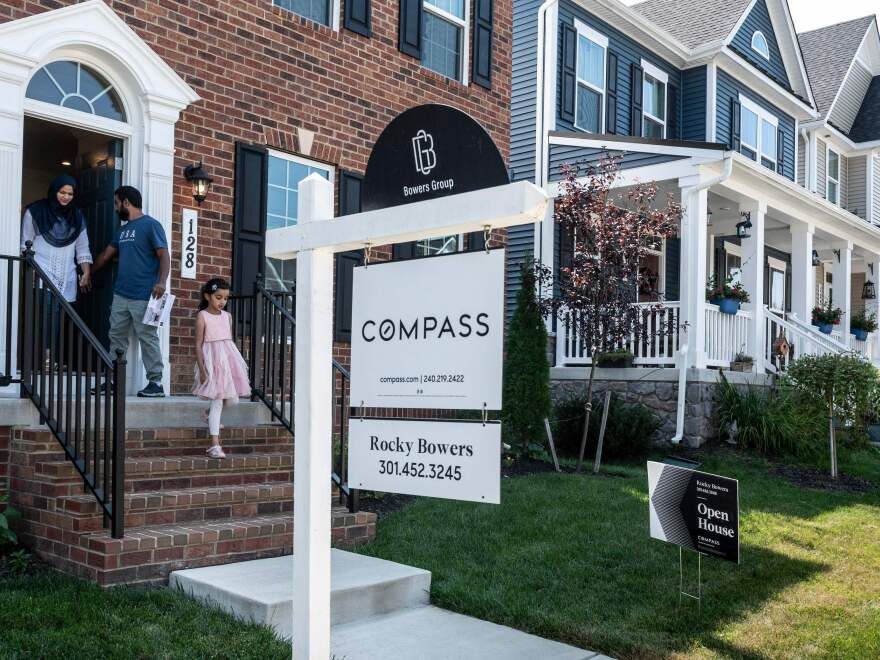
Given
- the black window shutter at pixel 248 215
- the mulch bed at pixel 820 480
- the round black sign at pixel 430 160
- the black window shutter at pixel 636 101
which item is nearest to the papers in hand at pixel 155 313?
the black window shutter at pixel 248 215

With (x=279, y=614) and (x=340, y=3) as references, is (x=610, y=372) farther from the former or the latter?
(x=279, y=614)

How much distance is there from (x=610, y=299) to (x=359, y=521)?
176 inches

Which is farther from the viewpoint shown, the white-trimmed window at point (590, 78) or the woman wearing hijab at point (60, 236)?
the white-trimmed window at point (590, 78)

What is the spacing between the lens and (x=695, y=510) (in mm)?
4844

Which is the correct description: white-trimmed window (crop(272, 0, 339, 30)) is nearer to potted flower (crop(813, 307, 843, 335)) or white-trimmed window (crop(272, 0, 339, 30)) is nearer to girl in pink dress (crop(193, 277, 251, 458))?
girl in pink dress (crop(193, 277, 251, 458))

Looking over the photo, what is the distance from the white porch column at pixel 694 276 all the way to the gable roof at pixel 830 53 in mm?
11171

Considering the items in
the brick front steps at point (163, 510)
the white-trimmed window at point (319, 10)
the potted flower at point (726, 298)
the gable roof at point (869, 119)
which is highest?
the gable roof at point (869, 119)

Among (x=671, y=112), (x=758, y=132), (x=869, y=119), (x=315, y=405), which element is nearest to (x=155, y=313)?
(x=315, y=405)

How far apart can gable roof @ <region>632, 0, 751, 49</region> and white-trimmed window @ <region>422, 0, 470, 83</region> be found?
7.27m

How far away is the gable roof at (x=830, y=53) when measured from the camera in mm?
21234

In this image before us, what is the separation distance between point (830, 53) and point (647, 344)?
15.6 metres

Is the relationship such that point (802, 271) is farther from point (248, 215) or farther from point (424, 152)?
point (424, 152)

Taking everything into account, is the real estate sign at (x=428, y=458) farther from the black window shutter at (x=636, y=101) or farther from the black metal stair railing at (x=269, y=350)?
the black window shutter at (x=636, y=101)

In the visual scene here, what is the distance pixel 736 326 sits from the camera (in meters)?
12.4
